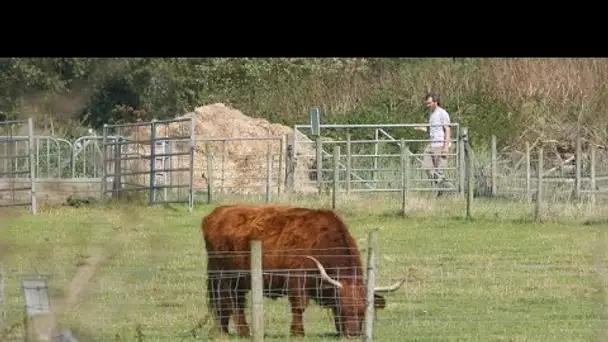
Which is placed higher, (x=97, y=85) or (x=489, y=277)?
(x=97, y=85)

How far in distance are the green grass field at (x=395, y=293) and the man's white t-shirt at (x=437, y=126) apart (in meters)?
6.67

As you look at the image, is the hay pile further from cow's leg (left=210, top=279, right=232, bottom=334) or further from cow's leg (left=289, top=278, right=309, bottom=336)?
cow's leg (left=289, top=278, right=309, bottom=336)

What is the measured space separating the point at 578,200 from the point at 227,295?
1218 centimetres

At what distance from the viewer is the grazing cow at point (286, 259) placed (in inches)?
439

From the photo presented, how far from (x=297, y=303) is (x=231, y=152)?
1938 cm

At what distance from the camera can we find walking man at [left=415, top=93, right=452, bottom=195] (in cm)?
2409

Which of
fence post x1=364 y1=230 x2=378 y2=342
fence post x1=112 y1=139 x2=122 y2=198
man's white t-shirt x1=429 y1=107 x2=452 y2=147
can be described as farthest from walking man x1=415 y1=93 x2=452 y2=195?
fence post x1=364 y1=230 x2=378 y2=342

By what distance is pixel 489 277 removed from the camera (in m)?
13.3

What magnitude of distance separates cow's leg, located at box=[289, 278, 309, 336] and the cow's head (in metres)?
0.24

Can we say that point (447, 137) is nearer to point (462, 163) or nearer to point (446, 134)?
point (446, 134)

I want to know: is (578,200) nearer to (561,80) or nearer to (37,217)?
(37,217)
